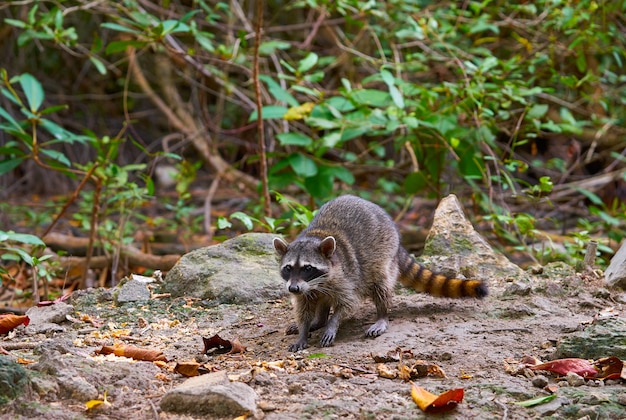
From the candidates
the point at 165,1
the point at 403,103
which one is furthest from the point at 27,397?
the point at 165,1

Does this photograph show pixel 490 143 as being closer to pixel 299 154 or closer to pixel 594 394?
pixel 299 154

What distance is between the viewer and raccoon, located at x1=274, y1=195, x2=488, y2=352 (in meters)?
4.47

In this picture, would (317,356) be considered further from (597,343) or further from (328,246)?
(597,343)

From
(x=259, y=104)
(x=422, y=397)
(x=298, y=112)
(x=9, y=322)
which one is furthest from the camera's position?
(x=298, y=112)

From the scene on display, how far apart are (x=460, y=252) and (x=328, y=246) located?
1243mm

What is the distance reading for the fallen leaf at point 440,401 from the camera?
2.97 m

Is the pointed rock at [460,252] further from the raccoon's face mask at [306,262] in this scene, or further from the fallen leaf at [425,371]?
the fallen leaf at [425,371]

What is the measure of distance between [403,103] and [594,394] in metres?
3.88

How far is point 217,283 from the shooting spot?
499 centimetres

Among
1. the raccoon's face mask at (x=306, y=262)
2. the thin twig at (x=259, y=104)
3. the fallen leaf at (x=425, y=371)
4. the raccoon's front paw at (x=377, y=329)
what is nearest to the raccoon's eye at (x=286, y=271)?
the raccoon's face mask at (x=306, y=262)

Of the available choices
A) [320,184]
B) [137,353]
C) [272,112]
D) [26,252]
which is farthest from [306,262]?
[320,184]

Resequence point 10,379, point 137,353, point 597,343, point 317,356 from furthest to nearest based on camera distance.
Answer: point 317,356
point 137,353
point 597,343
point 10,379

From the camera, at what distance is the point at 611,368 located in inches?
132

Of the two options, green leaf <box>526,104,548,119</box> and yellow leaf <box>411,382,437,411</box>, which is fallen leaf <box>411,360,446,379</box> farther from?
green leaf <box>526,104,548,119</box>
